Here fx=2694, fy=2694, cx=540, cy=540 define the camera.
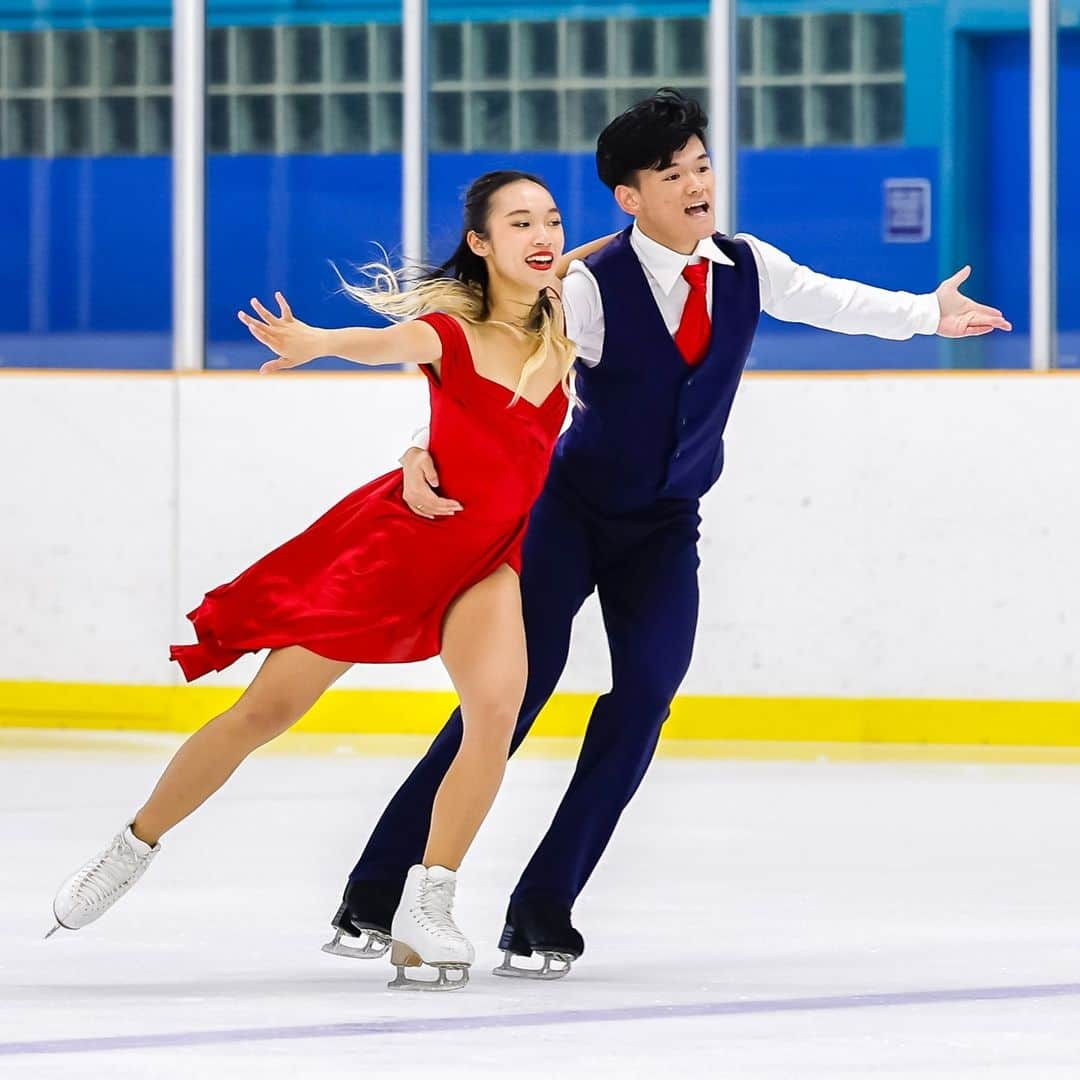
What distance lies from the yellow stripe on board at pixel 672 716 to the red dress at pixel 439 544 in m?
3.44

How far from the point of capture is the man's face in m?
3.76

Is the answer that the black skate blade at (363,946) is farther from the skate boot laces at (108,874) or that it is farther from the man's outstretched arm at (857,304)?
the man's outstretched arm at (857,304)

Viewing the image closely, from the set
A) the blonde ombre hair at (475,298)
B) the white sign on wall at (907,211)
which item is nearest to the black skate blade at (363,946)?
the blonde ombre hair at (475,298)

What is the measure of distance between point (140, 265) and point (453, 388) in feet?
14.9

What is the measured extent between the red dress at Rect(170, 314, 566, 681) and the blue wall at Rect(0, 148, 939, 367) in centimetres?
400

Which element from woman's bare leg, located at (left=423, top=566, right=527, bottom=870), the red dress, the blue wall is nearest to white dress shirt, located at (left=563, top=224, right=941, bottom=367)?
the red dress

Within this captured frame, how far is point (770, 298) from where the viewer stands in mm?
3865

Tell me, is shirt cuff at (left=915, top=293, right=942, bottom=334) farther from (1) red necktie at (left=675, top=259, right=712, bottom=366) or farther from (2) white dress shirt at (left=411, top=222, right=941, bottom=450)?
(1) red necktie at (left=675, top=259, right=712, bottom=366)

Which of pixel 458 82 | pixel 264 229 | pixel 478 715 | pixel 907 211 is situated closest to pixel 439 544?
pixel 478 715

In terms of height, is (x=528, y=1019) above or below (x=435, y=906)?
below

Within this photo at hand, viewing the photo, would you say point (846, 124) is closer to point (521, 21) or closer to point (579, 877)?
point (521, 21)

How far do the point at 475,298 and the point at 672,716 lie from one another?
11.3 ft

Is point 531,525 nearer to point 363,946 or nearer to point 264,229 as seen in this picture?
point 363,946

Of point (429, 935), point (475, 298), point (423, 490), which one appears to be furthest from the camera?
point (475, 298)
